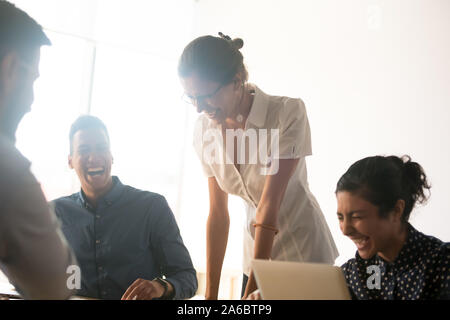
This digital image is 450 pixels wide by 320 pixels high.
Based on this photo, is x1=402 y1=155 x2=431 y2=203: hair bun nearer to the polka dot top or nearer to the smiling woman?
the smiling woman

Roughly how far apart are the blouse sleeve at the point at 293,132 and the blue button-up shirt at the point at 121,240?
52 cm

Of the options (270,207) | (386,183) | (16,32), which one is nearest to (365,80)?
(386,183)

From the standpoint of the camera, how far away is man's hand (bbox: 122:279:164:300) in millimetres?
1149

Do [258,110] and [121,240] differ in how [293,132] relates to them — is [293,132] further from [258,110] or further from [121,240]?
[121,240]

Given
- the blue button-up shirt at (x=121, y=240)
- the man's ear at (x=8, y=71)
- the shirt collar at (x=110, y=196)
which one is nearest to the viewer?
the man's ear at (x=8, y=71)

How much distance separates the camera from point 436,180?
8.08 feet

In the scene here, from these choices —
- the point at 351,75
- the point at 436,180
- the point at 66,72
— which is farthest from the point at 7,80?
the point at 66,72

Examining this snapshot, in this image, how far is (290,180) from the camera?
4.91 ft

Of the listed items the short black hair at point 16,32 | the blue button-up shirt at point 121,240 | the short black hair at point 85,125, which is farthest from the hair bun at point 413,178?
the short black hair at point 85,125

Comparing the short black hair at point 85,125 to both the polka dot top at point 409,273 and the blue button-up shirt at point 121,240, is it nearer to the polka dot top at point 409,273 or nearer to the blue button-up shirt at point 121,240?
the blue button-up shirt at point 121,240

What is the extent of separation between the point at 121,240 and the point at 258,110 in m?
0.67

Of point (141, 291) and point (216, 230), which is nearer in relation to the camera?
point (141, 291)

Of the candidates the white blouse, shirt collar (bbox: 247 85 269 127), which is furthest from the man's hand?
shirt collar (bbox: 247 85 269 127)

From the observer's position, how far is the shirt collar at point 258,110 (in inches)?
57.1
